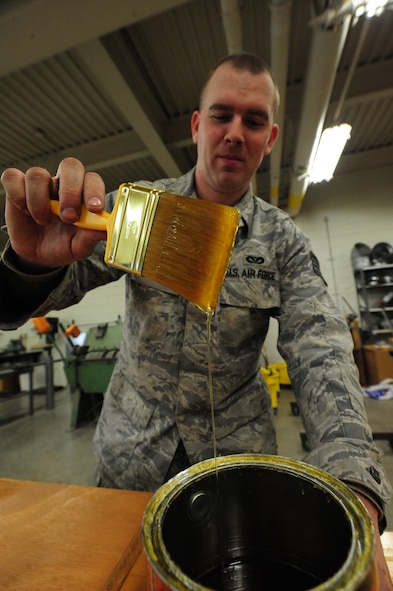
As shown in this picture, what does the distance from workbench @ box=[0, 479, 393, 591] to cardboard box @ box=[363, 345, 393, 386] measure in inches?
151

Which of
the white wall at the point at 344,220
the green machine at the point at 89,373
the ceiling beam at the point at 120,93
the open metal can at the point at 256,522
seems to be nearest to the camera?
the open metal can at the point at 256,522

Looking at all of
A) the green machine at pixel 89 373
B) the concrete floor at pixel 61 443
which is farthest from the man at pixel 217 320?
the green machine at pixel 89 373

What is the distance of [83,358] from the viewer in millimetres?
3467

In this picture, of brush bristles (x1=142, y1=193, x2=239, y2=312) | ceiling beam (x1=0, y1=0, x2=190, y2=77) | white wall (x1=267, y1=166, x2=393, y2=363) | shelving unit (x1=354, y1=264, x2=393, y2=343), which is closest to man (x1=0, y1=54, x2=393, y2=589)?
brush bristles (x1=142, y1=193, x2=239, y2=312)

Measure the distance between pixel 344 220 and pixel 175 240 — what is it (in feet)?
17.0

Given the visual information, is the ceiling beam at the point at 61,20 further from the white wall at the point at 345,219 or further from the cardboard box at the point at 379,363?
the white wall at the point at 345,219

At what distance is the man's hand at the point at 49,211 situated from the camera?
564 mm

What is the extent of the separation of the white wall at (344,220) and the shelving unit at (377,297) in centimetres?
34

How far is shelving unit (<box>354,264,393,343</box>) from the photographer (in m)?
4.28

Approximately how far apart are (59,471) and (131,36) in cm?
344

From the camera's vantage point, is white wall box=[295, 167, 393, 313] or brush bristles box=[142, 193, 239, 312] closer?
brush bristles box=[142, 193, 239, 312]

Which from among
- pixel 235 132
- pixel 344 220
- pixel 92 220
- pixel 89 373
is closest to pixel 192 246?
pixel 92 220

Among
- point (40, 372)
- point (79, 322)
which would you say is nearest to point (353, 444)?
point (79, 322)

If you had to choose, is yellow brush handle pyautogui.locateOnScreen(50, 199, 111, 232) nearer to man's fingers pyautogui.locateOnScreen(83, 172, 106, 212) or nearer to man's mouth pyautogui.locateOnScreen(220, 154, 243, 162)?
man's fingers pyautogui.locateOnScreen(83, 172, 106, 212)
